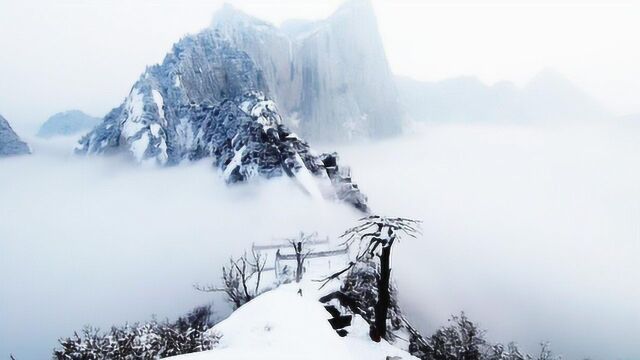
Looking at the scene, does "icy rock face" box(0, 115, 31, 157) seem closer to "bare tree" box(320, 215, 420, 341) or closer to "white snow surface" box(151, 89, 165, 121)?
"white snow surface" box(151, 89, 165, 121)

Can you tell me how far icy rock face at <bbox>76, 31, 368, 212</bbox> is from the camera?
7806cm

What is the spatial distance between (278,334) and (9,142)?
163m

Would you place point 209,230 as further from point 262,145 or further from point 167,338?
point 167,338

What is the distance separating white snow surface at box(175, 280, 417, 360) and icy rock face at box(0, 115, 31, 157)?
155810 millimetres

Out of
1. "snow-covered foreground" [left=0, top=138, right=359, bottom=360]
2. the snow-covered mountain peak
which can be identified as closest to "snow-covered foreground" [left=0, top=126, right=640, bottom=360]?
"snow-covered foreground" [left=0, top=138, right=359, bottom=360]

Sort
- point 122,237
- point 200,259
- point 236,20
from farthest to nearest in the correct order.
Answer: point 236,20, point 122,237, point 200,259

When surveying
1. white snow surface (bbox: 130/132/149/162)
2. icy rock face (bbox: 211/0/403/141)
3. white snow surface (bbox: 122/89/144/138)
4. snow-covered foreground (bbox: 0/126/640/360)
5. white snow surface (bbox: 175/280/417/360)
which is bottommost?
snow-covered foreground (bbox: 0/126/640/360)

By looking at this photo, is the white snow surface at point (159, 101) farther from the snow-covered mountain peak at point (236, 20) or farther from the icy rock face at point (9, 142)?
the icy rock face at point (9, 142)

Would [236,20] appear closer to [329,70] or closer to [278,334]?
[329,70]

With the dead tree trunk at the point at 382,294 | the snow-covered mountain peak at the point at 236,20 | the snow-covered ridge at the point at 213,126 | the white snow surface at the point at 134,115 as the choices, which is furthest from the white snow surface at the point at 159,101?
the dead tree trunk at the point at 382,294

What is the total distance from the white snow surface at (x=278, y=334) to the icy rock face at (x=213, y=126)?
5803 centimetres

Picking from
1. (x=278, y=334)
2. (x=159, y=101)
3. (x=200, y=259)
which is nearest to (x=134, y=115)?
(x=159, y=101)

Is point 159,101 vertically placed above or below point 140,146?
above

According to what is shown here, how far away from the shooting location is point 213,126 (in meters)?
93.6
